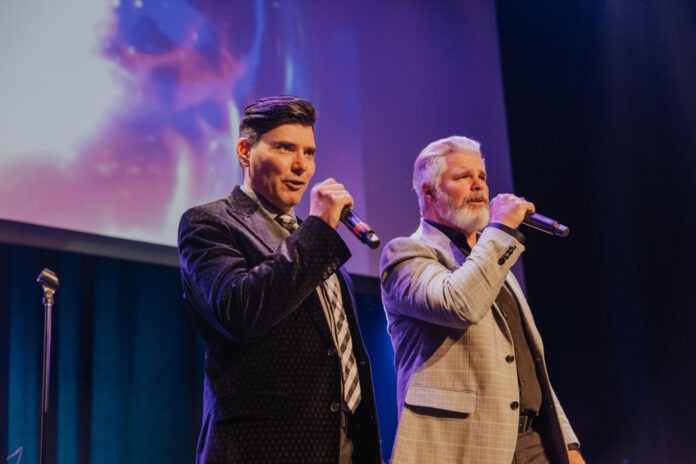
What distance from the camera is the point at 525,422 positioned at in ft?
6.08

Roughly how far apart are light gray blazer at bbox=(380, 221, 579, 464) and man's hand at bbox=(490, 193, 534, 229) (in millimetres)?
65

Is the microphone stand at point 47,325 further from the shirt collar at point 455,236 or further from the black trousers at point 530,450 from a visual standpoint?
the black trousers at point 530,450

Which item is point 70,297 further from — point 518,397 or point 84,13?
point 518,397

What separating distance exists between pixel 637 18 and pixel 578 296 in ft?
5.05

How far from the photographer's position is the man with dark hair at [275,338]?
129cm

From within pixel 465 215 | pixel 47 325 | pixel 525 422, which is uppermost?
pixel 465 215

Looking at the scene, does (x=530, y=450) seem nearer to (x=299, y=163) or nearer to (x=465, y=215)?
(x=465, y=215)

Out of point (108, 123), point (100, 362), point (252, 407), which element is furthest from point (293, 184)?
point (100, 362)

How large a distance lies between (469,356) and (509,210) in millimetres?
409

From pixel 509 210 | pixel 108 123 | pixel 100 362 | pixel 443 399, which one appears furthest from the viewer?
pixel 100 362

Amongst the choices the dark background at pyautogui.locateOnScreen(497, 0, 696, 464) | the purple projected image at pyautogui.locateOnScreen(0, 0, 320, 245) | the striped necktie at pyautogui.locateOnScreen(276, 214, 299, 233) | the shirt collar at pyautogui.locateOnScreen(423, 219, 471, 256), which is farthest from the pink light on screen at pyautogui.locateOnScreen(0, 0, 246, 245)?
the dark background at pyautogui.locateOnScreen(497, 0, 696, 464)

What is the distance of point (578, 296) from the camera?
3885 millimetres

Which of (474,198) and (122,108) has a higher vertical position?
(122,108)

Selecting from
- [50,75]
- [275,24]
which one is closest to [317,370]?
[50,75]
